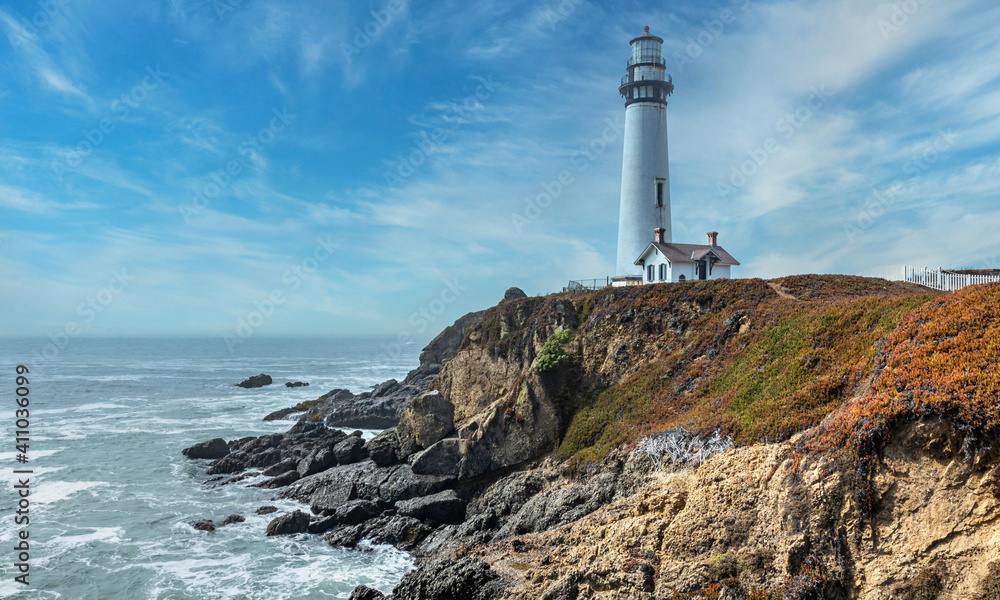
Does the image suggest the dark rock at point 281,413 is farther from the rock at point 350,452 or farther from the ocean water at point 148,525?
the rock at point 350,452

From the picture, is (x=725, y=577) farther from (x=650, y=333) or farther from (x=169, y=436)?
(x=169, y=436)

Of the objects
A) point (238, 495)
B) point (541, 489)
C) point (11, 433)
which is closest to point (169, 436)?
point (11, 433)

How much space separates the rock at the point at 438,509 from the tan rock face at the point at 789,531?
707 cm

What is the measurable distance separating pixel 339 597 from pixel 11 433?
39.3 meters

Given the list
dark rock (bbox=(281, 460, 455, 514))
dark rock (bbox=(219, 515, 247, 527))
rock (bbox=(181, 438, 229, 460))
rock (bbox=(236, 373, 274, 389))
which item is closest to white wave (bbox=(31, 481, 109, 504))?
Answer: rock (bbox=(181, 438, 229, 460))

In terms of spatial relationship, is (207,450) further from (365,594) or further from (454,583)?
(454,583)

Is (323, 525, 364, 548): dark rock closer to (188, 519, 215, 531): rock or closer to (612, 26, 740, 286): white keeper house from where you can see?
(188, 519, 215, 531): rock

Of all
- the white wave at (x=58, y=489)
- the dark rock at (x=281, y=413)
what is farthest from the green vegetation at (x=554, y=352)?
the dark rock at (x=281, y=413)

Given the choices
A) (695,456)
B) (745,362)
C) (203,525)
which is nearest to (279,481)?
(203,525)

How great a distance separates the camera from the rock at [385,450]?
92.7 ft

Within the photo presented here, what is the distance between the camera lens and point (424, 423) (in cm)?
2881

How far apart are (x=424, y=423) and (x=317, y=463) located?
6519 mm

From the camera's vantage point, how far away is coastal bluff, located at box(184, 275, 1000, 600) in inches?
426

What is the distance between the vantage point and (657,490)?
52.0 ft
